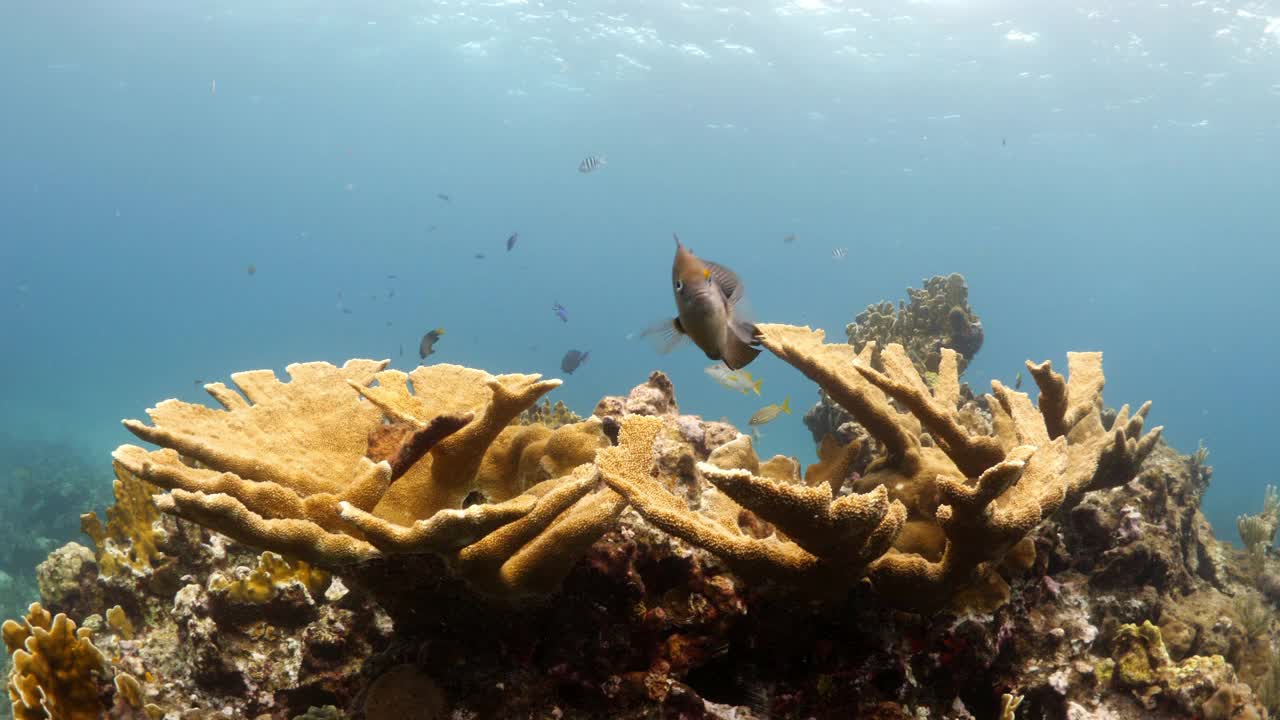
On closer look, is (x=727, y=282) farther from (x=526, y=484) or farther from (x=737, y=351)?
(x=526, y=484)

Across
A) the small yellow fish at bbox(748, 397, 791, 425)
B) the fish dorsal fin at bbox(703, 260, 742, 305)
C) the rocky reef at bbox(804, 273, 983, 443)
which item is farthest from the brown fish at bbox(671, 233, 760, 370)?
the rocky reef at bbox(804, 273, 983, 443)

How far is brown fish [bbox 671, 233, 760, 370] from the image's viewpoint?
2.05 m

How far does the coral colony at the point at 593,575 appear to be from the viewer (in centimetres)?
192

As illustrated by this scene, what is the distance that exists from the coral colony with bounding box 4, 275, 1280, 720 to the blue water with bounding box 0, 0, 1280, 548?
1.04 meters

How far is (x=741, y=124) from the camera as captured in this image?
54.3 m

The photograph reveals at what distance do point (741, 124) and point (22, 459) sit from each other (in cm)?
5149

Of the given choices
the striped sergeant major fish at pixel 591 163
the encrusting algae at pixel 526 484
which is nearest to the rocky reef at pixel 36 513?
the striped sergeant major fish at pixel 591 163

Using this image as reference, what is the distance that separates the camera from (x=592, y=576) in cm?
224

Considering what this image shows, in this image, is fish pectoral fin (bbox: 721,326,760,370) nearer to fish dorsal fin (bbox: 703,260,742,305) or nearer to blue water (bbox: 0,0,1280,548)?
fish dorsal fin (bbox: 703,260,742,305)

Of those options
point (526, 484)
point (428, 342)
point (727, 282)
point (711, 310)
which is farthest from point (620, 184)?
point (711, 310)

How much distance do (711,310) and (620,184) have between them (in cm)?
9575

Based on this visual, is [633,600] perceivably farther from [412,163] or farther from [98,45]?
[412,163]

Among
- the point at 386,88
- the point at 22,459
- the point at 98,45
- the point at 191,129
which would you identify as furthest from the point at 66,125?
the point at 22,459

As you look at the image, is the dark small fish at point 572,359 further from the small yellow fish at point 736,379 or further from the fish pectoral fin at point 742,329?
the fish pectoral fin at point 742,329
